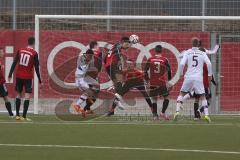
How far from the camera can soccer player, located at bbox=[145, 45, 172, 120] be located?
62.6 ft

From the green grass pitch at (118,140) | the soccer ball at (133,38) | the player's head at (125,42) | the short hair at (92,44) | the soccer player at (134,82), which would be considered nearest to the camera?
the green grass pitch at (118,140)

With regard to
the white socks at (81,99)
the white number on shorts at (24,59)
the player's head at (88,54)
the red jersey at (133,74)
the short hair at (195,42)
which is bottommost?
the white socks at (81,99)

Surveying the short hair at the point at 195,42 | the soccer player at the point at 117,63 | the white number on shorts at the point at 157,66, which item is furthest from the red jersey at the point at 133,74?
the short hair at the point at 195,42

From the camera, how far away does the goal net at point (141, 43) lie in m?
21.6

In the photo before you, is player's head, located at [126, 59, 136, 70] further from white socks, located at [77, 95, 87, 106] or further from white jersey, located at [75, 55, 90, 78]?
white socks, located at [77, 95, 87, 106]

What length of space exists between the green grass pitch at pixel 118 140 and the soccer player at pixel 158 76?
1.23m

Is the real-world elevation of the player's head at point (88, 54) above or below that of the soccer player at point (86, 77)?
above

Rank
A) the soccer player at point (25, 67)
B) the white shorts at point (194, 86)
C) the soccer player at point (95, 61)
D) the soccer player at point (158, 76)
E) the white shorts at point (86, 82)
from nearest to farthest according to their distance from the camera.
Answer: the white shorts at point (194, 86), the soccer player at point (25, 67), the soccer player at point (158, 76), the soccer player at point (95, 61), the white shorts at point (86, 82)

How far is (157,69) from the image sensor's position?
19266 millimetres

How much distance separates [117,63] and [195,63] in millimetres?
2947

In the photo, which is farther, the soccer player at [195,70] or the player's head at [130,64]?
the player's head at [130,64]

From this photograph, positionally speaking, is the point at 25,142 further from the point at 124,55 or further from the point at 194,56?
the point at 124,55

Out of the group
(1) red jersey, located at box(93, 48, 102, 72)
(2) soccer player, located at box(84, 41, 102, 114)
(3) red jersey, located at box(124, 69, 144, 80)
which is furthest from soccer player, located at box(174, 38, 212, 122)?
(1) red jersey, located at box(93, 48, 102, 72)

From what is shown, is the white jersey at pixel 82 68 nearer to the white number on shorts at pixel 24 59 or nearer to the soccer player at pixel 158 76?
the soccer player at pixel 158 76
